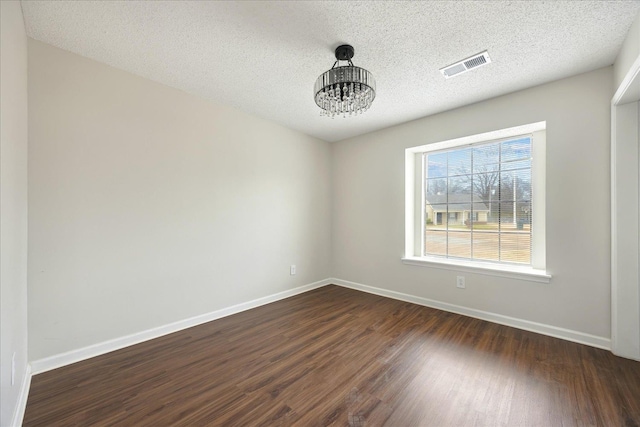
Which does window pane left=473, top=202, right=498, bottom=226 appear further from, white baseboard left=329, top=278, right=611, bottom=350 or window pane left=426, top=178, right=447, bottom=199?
white baseboard left=329, top=278, right=611, bottom=350

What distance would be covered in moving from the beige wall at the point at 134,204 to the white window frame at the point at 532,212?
6.33 ft

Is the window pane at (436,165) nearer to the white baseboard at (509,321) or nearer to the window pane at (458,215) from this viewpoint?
the window pane at (458,215)

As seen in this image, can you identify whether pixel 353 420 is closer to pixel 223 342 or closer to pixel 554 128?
pixel 223 342

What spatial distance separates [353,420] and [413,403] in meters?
0.43

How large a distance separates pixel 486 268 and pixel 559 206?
914 mm

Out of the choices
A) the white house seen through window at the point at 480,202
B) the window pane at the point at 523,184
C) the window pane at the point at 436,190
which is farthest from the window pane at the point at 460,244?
the window pane at the point at 523,184

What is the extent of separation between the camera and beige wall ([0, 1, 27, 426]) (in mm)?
1245

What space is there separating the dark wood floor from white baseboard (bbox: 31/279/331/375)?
72 millimetres

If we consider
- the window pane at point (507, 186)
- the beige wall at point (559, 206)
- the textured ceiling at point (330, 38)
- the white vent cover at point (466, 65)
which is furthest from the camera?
the window pane at point (507, 186)

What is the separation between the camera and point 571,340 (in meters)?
2.38

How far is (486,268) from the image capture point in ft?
9.50

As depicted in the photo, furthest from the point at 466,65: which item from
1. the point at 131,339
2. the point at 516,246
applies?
the point at 131,339

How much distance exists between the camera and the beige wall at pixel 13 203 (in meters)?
1.25

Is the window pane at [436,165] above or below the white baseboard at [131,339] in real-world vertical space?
above
